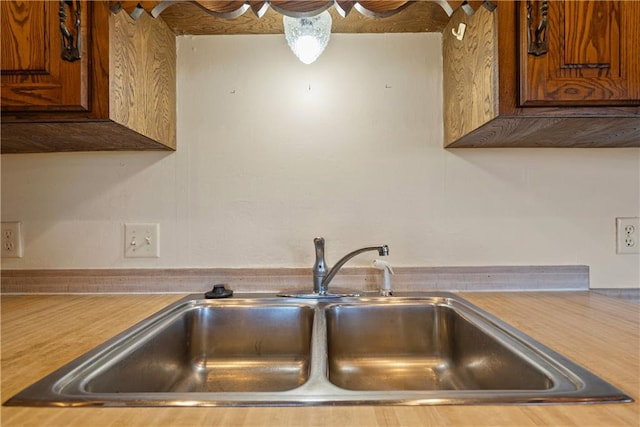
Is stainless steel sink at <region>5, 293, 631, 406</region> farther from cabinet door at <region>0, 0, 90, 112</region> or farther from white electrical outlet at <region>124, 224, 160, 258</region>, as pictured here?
cabinet door at <region>0, 0, 90, 112</region>

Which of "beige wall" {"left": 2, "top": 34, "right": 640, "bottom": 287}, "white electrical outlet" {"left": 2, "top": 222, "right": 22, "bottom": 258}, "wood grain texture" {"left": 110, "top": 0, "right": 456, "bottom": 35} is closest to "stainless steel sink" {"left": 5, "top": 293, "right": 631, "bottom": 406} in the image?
"beige wall" {"left": 2, "top": 34, "right": 640, "bottom": 287}

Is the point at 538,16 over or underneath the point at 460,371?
over

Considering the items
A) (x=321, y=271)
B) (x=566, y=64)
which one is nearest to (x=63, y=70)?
(x=321, y=271)

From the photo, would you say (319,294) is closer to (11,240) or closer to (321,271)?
(321,271)

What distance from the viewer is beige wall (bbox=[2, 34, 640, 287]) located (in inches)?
44.9

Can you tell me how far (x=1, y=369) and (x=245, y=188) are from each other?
72 centimetres

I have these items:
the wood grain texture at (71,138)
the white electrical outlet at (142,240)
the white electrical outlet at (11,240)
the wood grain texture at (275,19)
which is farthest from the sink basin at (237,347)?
the wood grain texture at (275,19)

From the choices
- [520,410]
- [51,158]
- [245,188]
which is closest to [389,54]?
[245,188]

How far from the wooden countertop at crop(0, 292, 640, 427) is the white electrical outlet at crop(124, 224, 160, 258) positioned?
0.14 meters

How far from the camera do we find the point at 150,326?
0.82 m

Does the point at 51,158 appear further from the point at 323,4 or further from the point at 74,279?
the point at 323,4

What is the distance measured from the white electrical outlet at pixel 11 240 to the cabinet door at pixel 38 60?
543mm

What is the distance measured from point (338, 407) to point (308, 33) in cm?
89

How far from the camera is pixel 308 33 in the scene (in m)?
0.95
